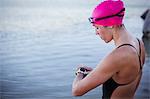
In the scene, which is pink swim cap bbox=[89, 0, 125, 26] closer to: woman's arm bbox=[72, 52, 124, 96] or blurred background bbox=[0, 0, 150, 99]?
woman's arm bbox=[72, 52, 124, 96]

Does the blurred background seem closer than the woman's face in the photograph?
No

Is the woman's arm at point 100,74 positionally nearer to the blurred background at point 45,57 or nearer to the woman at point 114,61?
the woman at point 114,61

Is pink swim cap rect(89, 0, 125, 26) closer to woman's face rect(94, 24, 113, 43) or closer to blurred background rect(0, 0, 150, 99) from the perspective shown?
woman's face rect(94, 24, 113, 43)

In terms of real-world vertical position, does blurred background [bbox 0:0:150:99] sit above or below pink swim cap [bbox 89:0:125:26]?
above

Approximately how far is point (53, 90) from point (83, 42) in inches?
36.1

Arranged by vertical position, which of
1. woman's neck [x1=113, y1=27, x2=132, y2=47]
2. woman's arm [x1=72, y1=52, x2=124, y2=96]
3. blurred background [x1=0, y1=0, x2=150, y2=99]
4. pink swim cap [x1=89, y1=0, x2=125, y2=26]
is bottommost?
woman's arm [x1=72, y1=52, x2=124, y2=96]

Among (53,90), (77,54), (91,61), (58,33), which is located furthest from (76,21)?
(53,90)

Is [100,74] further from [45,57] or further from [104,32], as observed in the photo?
[45,57]

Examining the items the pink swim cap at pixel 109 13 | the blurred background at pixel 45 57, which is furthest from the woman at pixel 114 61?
the blurred background at pixel 45 57

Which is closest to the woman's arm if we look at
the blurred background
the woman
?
the woman

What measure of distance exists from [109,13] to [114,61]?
142 millimetres

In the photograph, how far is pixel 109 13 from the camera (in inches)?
40.6

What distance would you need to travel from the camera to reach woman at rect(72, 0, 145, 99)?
1.00 metres

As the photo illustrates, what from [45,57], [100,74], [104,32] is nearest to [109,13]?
[104,32]
